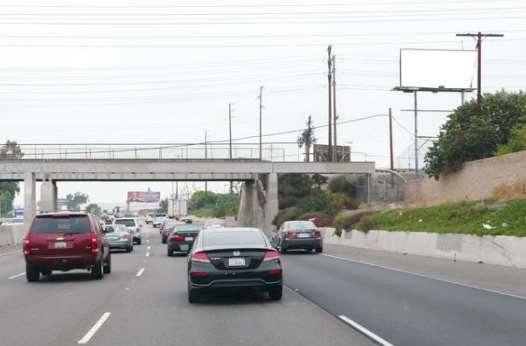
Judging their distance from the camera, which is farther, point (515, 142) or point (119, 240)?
point (515, 142)

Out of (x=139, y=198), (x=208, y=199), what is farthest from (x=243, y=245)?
(x=139, y=198)

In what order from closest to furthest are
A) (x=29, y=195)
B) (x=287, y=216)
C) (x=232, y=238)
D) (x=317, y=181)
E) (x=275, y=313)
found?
(x=275, y=313)
(x=232, y=238)
(x=29, y=195)
(x=287, y=216)
(x=317, y=181)

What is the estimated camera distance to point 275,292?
642 inches

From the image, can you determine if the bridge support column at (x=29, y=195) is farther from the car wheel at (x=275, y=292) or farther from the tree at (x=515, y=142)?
the car wheel at (x=275, y=292)

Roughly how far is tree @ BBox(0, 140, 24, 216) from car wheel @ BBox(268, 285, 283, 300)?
153 ft

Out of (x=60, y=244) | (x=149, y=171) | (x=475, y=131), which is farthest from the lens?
(x=149, y=171)

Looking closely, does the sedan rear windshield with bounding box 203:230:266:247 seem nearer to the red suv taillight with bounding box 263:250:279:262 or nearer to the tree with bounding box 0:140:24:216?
the red suv taillight with bounding box 263:250:279:262

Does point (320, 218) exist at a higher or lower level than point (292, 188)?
lower

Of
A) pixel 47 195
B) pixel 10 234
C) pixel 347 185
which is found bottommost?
pixel 10 234

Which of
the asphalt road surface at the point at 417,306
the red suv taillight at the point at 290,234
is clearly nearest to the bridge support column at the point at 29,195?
the red suv taillight at the point at 290,234

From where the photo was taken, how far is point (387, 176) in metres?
72.2

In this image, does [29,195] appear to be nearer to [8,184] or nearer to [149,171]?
[149,171]

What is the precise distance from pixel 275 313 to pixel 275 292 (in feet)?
6.24

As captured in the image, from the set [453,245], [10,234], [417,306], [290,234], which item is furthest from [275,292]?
[10,234]
